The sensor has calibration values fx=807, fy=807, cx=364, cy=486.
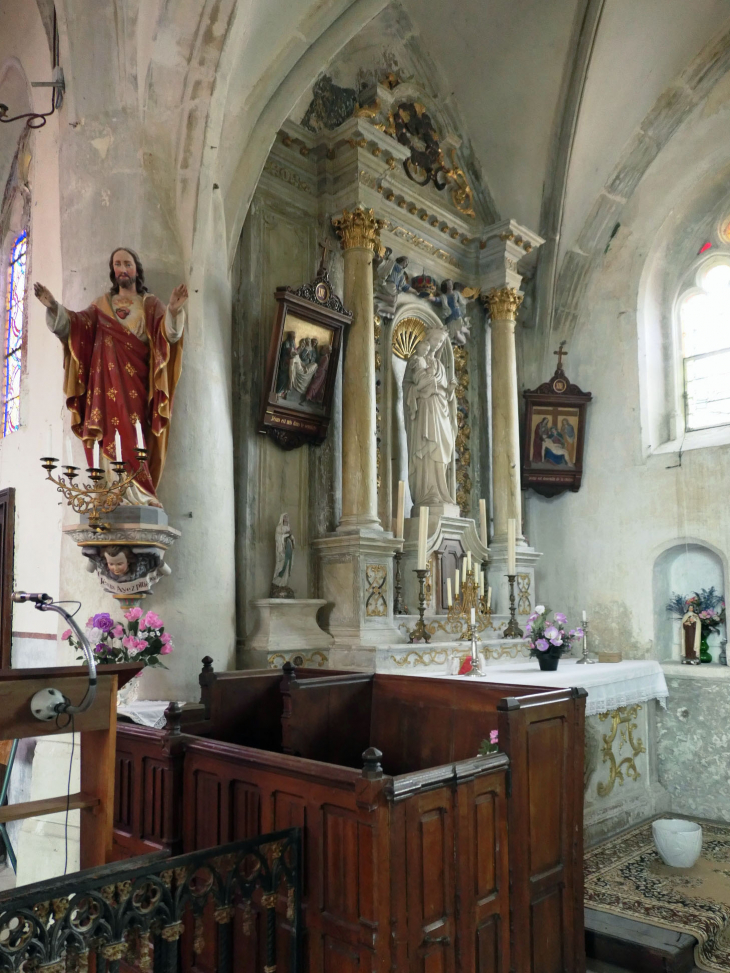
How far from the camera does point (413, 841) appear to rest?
3.10 meters

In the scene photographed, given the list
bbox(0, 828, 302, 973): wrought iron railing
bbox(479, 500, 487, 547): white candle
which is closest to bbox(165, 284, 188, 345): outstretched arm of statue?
bbox(0, 828, 302, 973): wrought iron railing

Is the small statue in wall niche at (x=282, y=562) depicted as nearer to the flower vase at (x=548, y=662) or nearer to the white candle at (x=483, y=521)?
the flower vase at (x=548, y=662)

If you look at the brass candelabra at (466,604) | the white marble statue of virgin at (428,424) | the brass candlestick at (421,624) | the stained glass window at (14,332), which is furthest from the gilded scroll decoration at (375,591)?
the stained glass window at (14,332)

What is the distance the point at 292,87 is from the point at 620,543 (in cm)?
555

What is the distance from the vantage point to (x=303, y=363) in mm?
6840

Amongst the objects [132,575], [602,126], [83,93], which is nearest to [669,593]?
[602,126]

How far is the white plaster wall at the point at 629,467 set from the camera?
830cm

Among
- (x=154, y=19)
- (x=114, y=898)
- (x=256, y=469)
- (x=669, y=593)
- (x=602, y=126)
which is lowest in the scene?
(x=114, y=898)

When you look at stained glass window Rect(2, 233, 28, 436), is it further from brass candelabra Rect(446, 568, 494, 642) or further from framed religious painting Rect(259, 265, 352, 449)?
brass candelabra Rect(446, 568, 494, 642)

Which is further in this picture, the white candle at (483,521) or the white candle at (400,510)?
the white candle at (483,521)

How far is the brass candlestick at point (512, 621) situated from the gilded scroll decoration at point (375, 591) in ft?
4.75

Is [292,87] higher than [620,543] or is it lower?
higher

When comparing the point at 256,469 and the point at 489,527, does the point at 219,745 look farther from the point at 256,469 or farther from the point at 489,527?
the point at 489,527

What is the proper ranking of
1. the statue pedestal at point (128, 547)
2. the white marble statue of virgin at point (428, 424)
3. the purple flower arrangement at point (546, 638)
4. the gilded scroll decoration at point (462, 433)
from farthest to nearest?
the gilded scroll decoration at point (462, 433) < the white marble statue of virgin at point (428, 424) < the purple flower arrangement at point (546, 638) < the statue pedestal at point (128, 547)
